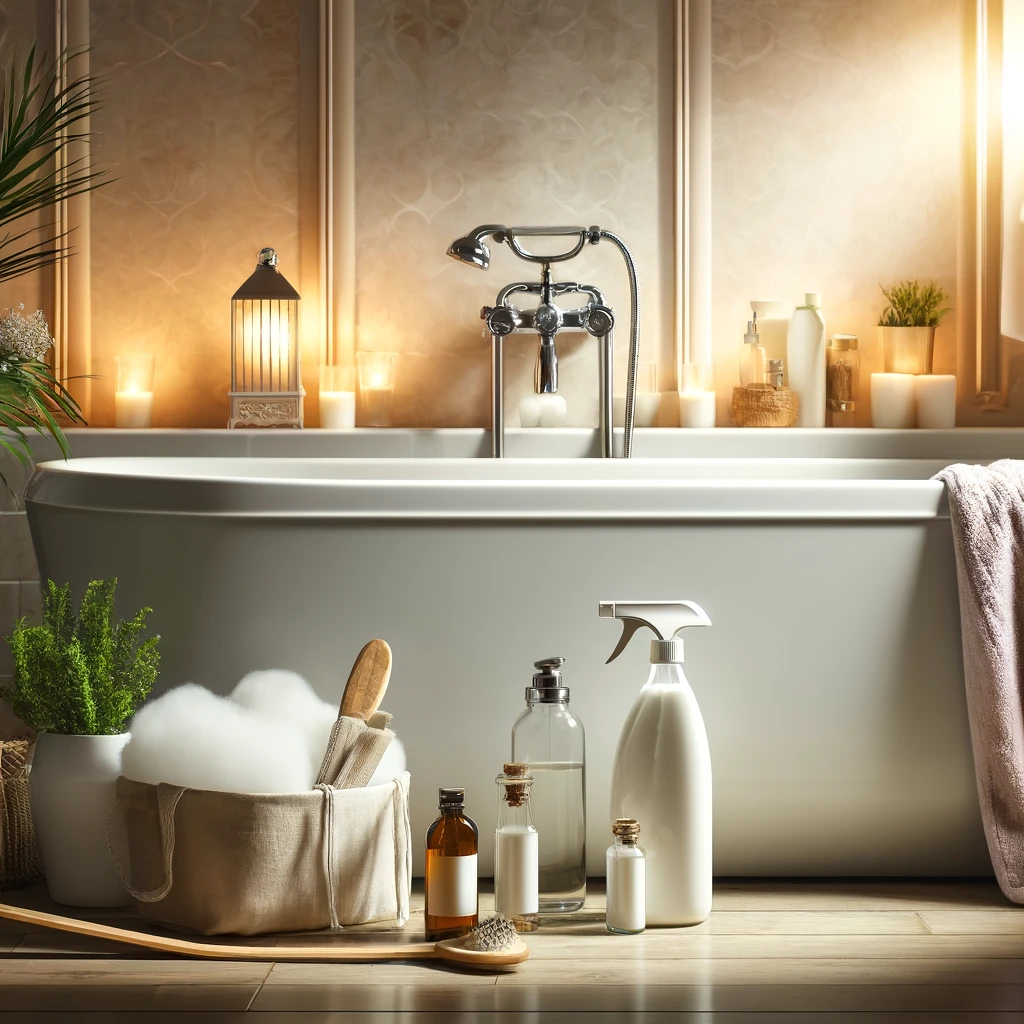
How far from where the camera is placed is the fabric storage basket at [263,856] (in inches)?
56.9

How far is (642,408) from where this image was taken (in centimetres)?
272

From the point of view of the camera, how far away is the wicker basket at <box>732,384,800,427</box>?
2.64 metres

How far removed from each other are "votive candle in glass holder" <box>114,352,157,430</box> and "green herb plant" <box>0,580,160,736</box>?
113 cm

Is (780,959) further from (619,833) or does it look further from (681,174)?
(681,174)

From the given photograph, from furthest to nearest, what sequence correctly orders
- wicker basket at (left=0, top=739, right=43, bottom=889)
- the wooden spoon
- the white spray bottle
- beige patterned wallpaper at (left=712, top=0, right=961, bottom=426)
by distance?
beige patterned wallpaper at (left=712, top=0, right=961, bottom=426)
wicker basket at (left=0, top=739, right=43, bottom=889)
the white spray bottle
the wooden spoon

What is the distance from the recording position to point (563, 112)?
273cm

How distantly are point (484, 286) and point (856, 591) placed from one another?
1.37m

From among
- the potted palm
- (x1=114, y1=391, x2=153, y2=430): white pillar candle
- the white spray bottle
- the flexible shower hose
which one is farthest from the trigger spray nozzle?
(x1=114, y1=391, x2=153, y2=430): white pillar candle

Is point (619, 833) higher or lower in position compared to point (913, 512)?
lower

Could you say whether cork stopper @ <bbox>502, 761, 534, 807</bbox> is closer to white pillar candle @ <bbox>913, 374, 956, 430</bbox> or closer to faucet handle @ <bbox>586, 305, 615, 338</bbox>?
faucet handle @ <bbox>586, 305, 615, 338</bbox>

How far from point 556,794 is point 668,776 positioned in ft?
0.50

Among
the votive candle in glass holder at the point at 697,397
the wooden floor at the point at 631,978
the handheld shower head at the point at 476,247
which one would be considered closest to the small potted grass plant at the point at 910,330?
the votive candle in glass holder at the point at 697,397

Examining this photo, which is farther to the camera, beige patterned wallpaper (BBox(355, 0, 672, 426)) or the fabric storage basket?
beige patterned wallpaper (BBox(355, 0, 672, 426))

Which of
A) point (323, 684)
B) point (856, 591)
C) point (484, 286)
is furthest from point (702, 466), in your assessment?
point (323, 684)
